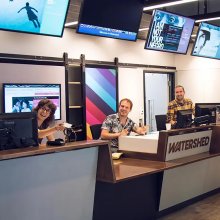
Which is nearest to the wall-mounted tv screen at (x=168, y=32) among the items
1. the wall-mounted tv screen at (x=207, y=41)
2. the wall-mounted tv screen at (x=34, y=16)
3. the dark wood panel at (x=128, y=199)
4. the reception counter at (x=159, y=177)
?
the wall-mounted tv screen at (x=207, y=41)

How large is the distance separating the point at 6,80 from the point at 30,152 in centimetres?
336

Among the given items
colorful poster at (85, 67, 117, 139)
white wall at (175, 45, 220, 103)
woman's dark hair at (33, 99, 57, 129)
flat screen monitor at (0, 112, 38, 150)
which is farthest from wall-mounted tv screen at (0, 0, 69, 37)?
white wall at (175, 45, 220, 103)

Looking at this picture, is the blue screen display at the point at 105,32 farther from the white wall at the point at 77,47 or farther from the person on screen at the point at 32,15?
the white wall at the point at 77,47

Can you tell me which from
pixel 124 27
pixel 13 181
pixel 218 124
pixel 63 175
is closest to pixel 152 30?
pixel 124 27

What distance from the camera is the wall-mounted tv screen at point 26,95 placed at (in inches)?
226

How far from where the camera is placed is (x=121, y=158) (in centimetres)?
432

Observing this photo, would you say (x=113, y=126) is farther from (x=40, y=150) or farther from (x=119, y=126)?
(x=40, y=150)

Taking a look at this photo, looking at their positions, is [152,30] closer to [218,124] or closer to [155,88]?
[218,124]

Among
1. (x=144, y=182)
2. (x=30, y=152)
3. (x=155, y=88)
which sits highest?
(x=155, y=88)

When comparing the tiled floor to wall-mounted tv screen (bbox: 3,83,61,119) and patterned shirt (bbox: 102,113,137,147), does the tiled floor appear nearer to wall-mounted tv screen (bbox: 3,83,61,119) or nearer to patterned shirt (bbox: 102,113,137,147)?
patterned shirt (bbox: 102,113,137,147)

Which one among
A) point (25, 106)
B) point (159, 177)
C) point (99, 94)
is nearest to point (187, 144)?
point (159, 177)

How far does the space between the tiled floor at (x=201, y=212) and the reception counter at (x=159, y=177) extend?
0.09m

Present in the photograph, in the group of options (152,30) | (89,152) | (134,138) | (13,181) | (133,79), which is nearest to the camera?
(13,181)

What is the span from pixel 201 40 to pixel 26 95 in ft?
9.22
